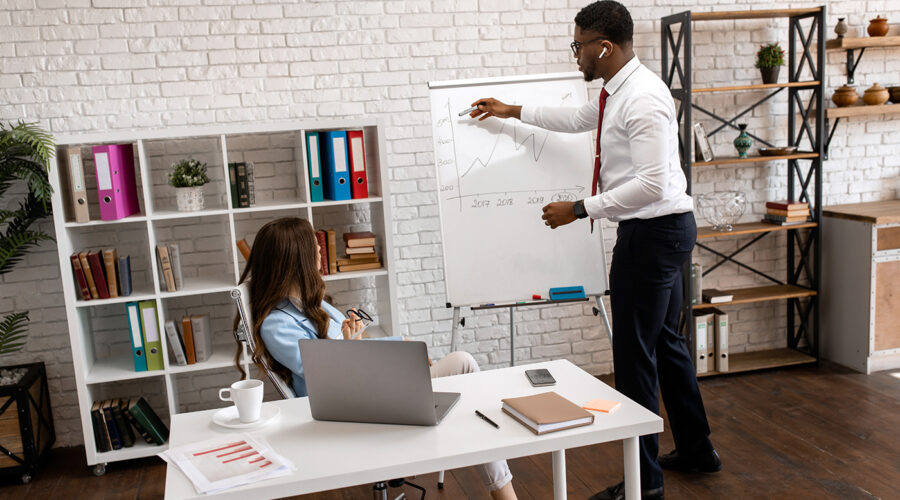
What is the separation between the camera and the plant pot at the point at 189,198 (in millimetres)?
3473

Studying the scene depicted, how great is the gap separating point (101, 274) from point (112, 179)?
1.43ft

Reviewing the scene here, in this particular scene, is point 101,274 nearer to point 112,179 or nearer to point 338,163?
point 112,179

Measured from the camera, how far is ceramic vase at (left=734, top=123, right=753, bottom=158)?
421 centimetres

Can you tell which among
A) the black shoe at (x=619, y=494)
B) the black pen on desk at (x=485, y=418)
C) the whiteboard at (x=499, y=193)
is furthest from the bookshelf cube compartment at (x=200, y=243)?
the black pen on desk at (x=485, y=418)

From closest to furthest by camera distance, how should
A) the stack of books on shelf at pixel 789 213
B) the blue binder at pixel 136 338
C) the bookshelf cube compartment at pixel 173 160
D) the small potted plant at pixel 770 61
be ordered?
the blue binder at pixel 136 338
the bookshelf cube compartment at pixel 173 160
the small potted plant at pixel 770 61
the stack of books on shelf at pixel 789 213

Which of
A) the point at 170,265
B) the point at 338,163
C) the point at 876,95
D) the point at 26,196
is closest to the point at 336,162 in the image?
the point at 338,163

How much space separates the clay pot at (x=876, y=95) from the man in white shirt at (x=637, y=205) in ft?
7.37

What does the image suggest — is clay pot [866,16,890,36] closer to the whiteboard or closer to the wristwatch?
the whiteboard

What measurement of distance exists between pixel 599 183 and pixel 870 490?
156 cm

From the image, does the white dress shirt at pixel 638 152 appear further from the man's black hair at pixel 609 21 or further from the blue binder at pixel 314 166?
the blue binder at pixel 314 166

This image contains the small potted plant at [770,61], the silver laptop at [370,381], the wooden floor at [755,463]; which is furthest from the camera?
the small potted plant at [770,61]

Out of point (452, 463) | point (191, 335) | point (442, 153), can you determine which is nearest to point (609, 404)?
point (452, 463)

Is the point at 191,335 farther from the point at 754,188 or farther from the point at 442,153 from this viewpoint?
the point at 754,188

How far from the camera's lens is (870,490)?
289cm
